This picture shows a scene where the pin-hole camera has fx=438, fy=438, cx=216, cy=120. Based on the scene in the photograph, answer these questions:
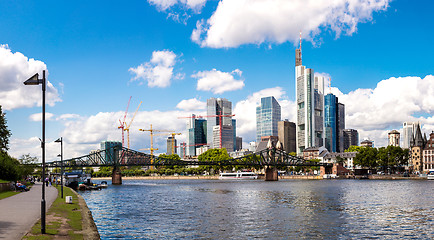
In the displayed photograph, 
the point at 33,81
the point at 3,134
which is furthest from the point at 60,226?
the point at 3,134

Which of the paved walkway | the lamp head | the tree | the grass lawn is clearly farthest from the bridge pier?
the lamp head

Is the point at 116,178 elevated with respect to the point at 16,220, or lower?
lower

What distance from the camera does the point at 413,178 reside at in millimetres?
187375

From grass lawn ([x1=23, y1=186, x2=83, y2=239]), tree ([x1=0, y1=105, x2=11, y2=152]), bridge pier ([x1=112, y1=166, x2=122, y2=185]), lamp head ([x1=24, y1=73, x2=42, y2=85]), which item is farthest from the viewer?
bridge pier ([x1=112, y1=166, x2=122, y2=185])

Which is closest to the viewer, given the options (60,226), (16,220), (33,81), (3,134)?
(33,81)

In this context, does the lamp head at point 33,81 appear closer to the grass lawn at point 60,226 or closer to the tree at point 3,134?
the grass lawn at point 60,226

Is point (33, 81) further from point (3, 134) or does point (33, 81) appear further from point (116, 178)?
point (116, 178)

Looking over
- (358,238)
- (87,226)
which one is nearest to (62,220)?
(87,226)

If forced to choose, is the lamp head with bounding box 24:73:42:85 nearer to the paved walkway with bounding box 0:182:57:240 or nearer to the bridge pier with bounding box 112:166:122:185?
the paved walkway with bounding box 0:182:57:240

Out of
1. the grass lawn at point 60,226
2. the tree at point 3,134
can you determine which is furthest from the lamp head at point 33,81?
the tree at point 3,134

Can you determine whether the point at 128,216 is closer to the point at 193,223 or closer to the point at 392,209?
the point at 193,223

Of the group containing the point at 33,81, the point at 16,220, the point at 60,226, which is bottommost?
the point at 60,226

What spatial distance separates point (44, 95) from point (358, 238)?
88.8 feet

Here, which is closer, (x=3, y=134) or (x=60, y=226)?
(x=60, y=226)
